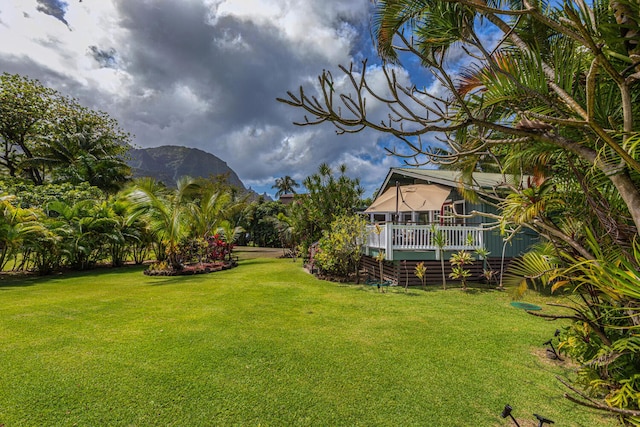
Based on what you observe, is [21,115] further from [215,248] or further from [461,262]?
[461,262]

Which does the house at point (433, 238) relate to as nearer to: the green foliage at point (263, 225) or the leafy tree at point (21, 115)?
the green foliage at point (263, 225)

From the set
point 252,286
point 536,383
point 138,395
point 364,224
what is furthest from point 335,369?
point 364,224

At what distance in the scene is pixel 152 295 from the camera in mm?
7934

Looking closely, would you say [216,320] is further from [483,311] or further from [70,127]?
[70,127]

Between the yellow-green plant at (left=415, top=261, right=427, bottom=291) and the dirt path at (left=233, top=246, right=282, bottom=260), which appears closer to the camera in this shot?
the yellow-green plant at (left=415, top=261, right=427, bottom=291)

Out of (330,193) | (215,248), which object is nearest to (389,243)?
(330,193)

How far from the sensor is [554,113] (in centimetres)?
178

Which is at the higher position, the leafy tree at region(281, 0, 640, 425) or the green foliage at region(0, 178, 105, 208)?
the green foliage at region(0, 178, 105, 208)

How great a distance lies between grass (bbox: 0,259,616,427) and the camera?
2951 millimetres

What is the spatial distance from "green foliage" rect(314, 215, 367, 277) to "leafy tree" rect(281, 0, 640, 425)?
705cm

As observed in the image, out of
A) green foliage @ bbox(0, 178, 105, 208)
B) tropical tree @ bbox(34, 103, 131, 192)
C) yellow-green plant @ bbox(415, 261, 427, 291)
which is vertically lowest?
yellow-green plant @ bbox(415, 261, 427, 291)

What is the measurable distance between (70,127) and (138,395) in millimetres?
29703

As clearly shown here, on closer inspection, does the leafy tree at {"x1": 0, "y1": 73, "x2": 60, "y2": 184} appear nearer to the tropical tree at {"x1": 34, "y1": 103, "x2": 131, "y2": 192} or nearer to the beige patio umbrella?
Result: the tropical tree at {"x1": 34, "y1": 103, "x2": 131, "y2": 192}

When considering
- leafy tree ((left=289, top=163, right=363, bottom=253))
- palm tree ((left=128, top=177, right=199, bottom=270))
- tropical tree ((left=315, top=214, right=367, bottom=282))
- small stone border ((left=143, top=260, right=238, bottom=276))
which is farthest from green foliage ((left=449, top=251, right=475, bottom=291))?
palm tree ((left=128, top=177, right=199, bottom=270))
